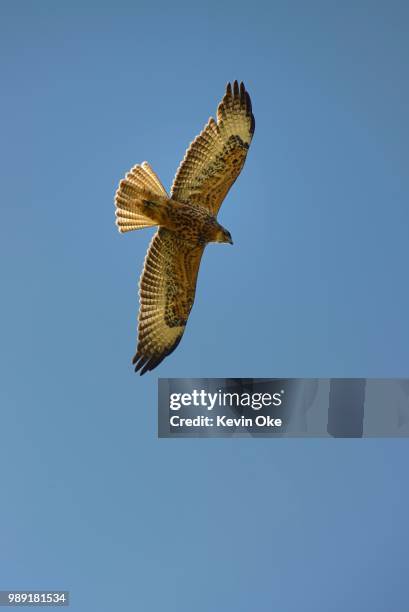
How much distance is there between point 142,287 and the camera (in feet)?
15.7

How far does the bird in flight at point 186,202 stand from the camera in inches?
183

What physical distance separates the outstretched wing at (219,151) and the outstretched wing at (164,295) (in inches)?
8.7

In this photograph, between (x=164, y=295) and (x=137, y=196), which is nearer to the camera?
(x=137, y=196)

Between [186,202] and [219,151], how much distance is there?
0.25m

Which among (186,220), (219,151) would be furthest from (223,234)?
(219,151)

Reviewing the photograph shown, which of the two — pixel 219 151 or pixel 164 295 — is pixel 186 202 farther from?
pixel 164 295

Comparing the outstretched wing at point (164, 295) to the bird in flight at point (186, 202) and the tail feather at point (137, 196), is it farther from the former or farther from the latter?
the tail feather at point (137, 196)

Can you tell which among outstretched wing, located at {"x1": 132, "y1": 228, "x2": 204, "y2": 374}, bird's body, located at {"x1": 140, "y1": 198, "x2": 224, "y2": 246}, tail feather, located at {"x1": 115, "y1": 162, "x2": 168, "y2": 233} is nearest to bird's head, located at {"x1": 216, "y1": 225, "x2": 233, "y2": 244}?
bird's body, located at {"x1": 140, "y1": 198, "x2": 224, "y2": 246}

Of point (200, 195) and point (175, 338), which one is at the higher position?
point (200, 195)

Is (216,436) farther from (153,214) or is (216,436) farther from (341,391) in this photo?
(153,214)

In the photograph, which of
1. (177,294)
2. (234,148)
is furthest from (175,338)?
(234,148)

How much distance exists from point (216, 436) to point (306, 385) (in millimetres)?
448

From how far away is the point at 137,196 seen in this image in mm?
4629

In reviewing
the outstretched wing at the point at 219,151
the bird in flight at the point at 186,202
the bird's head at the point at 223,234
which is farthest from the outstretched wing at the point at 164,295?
the outstretched wing at the point at 219,151
